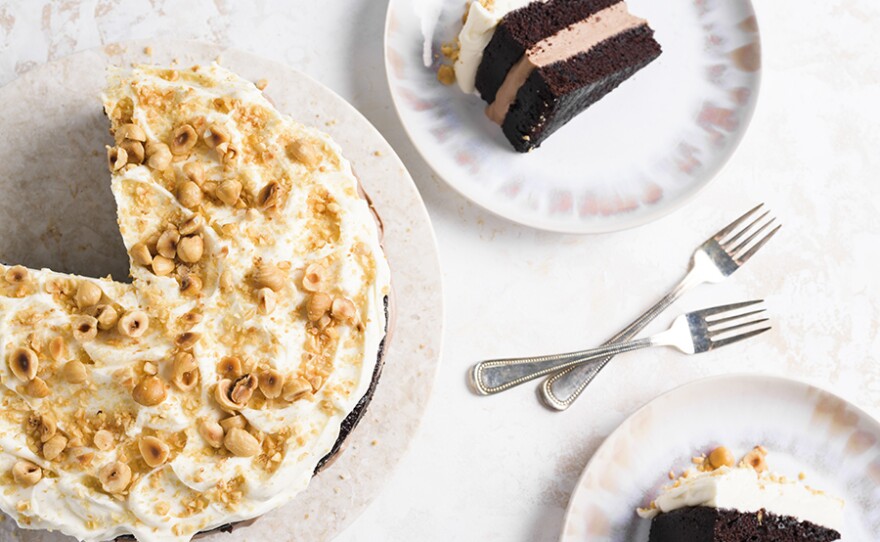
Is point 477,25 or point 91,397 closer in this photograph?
point 91,397

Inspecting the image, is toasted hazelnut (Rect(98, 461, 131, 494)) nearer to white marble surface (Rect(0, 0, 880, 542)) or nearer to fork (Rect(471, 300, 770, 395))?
white marble surface (Rect(0, 0, 880, 542))

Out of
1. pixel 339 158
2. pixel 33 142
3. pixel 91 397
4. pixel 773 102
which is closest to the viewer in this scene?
pixel 91 397

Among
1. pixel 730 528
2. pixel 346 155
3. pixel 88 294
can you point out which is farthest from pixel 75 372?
pixel 730 528

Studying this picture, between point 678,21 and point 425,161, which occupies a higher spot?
point 678,21

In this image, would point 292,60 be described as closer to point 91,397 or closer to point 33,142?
point 33,142

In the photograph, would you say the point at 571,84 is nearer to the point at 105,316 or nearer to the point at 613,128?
the point at 613,128

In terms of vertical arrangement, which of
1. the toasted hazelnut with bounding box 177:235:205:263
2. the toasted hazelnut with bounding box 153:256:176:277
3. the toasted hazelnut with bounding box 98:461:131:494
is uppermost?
the toasted hazelnut with bounding box 177:235:205:263

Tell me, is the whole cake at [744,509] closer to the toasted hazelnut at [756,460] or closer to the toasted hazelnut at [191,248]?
the toasted hazelnut at [756,460]

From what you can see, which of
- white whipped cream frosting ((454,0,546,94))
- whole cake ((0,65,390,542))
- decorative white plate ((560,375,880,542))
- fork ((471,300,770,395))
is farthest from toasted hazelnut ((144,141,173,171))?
decorative white plate ((560,375,880,542))

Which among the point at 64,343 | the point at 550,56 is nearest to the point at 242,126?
the point at 64,343
